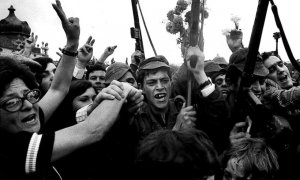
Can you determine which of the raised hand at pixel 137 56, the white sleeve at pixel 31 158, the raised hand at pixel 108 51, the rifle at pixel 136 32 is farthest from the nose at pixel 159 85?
the raised hand at pixel 108 51

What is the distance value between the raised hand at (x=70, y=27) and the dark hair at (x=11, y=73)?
0.54m

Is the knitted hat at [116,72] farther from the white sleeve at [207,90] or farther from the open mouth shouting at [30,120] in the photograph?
the open mouth shouting at [30,120]

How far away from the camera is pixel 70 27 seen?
2178 millimetres

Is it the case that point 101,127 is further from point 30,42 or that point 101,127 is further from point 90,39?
point 30,42

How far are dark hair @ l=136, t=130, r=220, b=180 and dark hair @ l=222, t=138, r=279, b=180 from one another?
91 centimetres

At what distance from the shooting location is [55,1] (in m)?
2.17

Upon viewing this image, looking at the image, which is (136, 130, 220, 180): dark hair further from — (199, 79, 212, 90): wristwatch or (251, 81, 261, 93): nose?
(251, 81, 261, 93): nose

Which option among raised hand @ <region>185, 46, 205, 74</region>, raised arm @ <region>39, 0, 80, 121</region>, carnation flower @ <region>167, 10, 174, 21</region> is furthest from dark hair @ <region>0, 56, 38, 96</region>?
carnation flower @ <region>167, 10, 174, 21</region>

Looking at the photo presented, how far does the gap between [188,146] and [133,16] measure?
2836 mm

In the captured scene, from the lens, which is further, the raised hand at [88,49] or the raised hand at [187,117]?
the raised hand at [88,49]

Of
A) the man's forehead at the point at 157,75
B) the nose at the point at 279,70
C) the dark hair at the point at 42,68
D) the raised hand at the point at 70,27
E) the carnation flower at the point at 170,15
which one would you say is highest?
the carnation flower at the point at 170,15

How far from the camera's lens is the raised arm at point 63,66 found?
217 cm

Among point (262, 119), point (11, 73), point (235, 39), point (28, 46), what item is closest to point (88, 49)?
point (11, 73)

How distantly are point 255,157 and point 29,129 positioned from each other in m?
1.49
